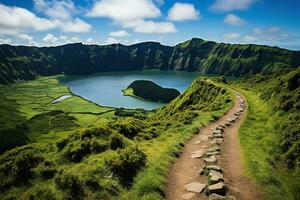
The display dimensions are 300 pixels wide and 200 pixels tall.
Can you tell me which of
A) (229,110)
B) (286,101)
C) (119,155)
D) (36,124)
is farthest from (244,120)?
(36,124)

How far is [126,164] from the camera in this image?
17.9m

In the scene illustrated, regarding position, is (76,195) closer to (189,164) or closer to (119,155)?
(119,155)

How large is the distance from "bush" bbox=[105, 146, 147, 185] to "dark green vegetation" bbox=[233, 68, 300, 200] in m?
6.84

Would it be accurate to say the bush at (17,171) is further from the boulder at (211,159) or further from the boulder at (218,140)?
the boulder at (218,140)

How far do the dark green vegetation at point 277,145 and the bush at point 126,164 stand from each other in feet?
22.5

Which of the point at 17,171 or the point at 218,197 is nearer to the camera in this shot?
the point at 218,197

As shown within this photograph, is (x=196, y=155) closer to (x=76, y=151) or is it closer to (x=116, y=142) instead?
(x=116, y=142)

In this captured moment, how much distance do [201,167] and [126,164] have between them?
491 cm

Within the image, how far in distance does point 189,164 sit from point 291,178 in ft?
20.6

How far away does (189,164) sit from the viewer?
1980cm

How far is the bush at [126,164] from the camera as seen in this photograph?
56.4ft

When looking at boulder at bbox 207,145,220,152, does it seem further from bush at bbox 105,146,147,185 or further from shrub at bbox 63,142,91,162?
shrub at bbox 63,142,91,162

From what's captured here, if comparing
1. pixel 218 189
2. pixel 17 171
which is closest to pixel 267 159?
pixel 218 189

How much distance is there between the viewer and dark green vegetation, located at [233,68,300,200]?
1579cm
